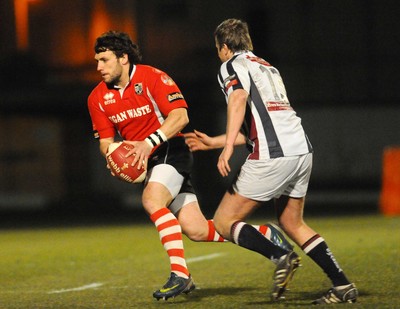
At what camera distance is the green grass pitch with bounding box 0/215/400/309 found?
27.0ft

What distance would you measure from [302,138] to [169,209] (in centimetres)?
155

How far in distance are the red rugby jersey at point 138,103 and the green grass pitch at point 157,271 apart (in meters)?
1.37

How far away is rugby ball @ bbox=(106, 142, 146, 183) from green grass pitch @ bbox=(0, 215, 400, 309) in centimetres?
95

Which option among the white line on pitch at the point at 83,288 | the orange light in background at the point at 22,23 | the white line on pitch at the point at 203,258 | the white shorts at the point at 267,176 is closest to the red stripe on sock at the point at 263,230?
the white shorts at the point at 267,176

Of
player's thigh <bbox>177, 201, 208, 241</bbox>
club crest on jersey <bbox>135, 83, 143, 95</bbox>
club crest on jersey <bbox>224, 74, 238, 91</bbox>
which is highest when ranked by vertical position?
club crest on jersey <bbox>224, 74, 238, 91</bbox>

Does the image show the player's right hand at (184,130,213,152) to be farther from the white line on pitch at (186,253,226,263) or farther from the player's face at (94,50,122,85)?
the white line on pitch at (186,253,226,263)

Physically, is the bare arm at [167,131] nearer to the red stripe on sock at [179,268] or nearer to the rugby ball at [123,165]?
the rugby ball at [123,165]

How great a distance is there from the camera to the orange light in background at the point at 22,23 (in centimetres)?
2855

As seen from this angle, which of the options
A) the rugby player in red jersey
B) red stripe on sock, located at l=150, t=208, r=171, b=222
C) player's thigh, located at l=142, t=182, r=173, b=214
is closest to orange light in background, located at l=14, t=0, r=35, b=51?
the rugby player in red jersey

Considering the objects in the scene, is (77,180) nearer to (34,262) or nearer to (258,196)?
(34,262)

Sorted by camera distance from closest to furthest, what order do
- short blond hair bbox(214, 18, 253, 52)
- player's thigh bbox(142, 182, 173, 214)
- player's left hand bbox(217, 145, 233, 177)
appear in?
player's left hand bbox(217, 145, 233, 177), short blond hair bbox(214, 18, 253, 52), player's thigh bbox(142, 182, 173, 214)

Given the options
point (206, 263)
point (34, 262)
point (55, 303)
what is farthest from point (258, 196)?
point (34, 262)

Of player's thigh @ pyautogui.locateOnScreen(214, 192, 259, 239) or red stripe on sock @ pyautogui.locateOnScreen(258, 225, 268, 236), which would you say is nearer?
player's thigh @ pyautogui.locateOnScreen(214, 192, 259, 239)

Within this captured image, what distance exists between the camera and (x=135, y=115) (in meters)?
8.59
